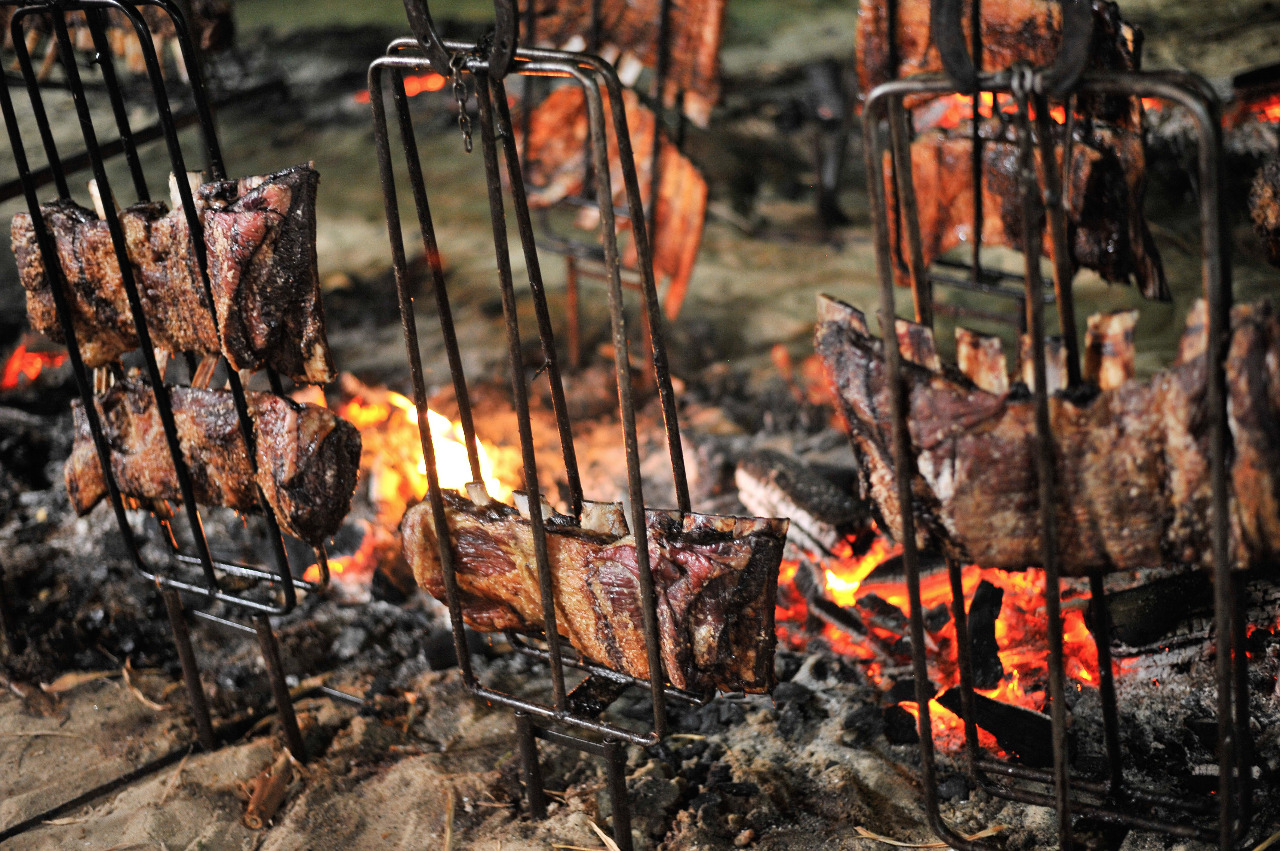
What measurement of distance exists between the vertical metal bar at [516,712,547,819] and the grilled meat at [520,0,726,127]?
3.35 m

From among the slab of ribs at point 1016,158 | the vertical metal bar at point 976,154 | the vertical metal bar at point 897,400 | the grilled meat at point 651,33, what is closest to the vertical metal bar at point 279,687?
the vertical metal bar at point 897,400

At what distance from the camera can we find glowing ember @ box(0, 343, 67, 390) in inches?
218

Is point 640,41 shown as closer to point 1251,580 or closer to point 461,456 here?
point 461,456

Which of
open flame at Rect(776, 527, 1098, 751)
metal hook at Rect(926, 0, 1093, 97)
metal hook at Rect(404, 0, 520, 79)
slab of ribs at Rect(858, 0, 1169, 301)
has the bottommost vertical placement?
open flame at Rect(776, 527, 1098, 751)

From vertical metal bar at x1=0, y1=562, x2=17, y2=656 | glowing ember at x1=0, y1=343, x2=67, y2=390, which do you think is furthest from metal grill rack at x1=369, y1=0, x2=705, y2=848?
glowing ember at x1=0, y1=343, x2=67, y2=390

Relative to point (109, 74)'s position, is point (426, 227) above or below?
below

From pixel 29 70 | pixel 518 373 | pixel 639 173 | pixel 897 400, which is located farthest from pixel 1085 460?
pixel 639 173

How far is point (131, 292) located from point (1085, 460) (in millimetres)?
2274

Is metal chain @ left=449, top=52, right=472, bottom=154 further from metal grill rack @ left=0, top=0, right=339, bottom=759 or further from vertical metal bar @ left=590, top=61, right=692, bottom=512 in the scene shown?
Result: metal grill rack @ left=0, top=0, right=339, bottom=759

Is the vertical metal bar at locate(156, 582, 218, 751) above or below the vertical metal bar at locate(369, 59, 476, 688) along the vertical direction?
below

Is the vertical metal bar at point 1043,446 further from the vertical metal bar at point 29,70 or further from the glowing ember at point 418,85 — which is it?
the glowing ember at point 418,85

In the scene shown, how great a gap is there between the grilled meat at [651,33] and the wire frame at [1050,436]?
3196 millimetres

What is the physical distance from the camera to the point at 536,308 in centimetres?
213

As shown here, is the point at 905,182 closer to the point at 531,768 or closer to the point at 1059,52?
the point at 1059,52
